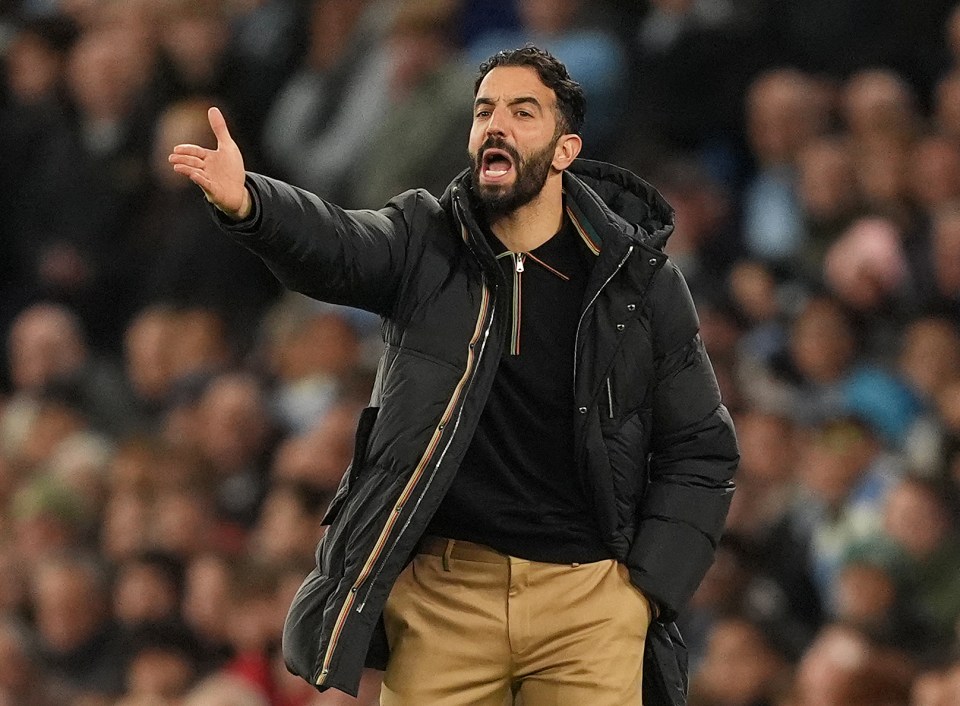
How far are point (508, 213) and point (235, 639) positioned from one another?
2.85 meters

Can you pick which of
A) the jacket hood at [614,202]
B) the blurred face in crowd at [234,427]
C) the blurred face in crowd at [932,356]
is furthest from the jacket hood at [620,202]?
the blurred face in crowd at [234,427]

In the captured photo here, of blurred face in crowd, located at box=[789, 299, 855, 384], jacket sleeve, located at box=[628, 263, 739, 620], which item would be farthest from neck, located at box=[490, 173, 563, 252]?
blurred face in crowd, located at box=[789, 299, 855, 384]

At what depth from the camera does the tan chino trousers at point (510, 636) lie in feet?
10.5

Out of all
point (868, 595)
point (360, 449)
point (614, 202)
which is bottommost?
point (868, 595)

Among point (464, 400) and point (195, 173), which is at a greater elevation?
point (195, 173)

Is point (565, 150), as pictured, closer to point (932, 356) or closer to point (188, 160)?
point (188, 160)

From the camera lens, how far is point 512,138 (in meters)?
3.24

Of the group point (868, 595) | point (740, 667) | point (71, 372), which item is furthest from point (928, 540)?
point (71, 372)

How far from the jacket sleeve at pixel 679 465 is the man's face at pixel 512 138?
0.29 m

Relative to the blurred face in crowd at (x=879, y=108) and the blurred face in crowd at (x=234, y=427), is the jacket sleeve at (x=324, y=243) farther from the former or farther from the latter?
the blurred face in crowd at (x=234, y=427)

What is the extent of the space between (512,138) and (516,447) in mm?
531

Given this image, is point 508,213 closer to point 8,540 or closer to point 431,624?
point 431,624

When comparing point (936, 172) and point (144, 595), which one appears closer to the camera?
point (936, 172)

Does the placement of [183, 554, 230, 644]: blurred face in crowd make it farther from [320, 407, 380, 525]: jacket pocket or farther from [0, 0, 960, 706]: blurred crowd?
[320, 407, 380, 525]: jacket pocket
